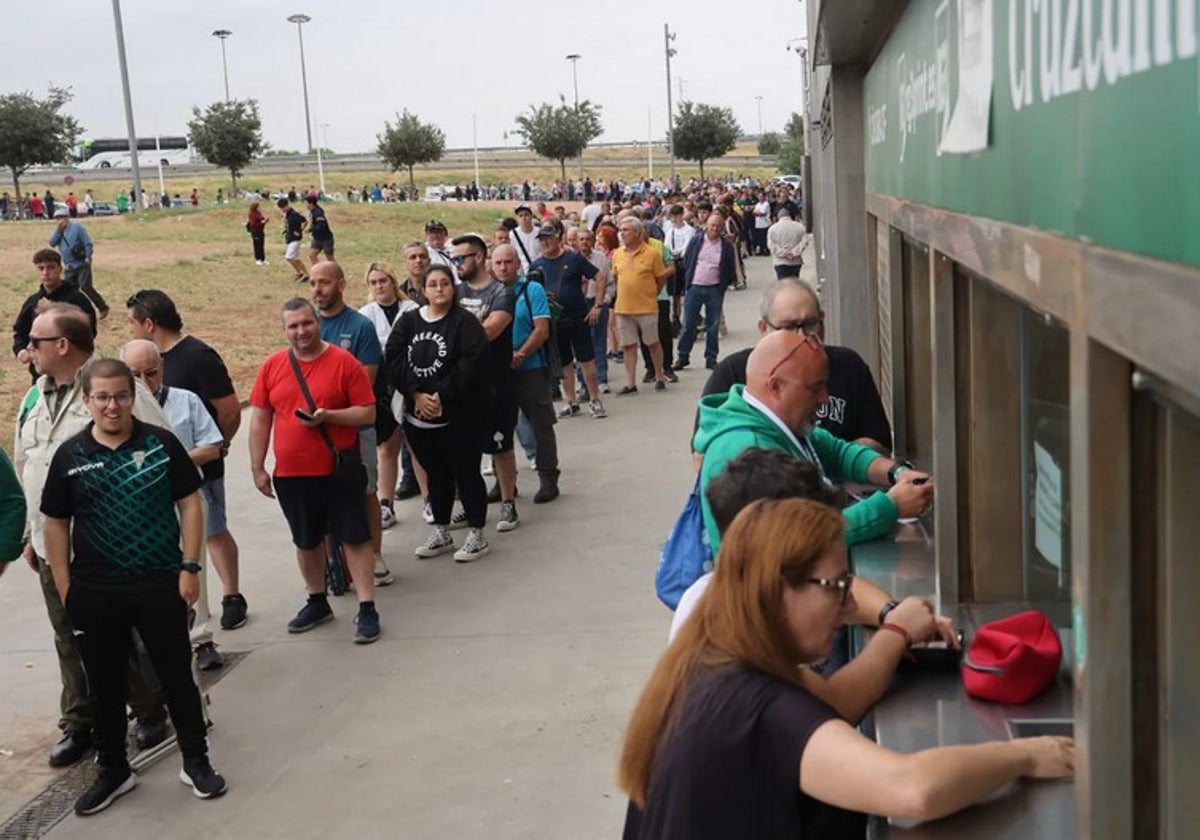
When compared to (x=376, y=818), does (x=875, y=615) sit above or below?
above

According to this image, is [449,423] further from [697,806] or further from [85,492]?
[697,806]

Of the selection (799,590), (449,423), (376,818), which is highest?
(799,590)

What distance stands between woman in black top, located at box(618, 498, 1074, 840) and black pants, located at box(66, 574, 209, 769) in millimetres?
3228

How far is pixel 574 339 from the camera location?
12.8 metres

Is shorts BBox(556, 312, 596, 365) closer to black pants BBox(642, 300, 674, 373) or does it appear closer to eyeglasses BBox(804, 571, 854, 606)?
black pants BBox(642, 300, 674, 373)

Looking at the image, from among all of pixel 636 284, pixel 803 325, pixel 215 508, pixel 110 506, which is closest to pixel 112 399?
pixel 110 506

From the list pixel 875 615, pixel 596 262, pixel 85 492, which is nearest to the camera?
pixel 875 615

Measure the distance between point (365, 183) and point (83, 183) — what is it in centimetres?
1814

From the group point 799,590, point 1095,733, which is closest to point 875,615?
point 799,590

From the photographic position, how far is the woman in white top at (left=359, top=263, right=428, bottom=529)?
8.99m

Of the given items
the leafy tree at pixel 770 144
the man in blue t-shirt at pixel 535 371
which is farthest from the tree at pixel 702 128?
the man in blue t-shirt at pixel 535 371

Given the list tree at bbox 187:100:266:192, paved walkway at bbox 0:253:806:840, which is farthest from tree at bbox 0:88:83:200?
paved walkway at bbox 0:253:806:840

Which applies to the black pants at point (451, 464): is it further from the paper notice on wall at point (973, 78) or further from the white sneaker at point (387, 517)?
the paper notice on wall at point (973, 78)

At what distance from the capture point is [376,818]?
207 inches
